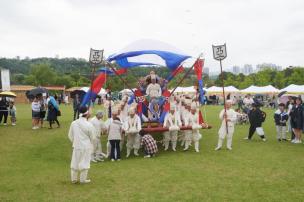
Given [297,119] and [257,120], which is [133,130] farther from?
[297,119]

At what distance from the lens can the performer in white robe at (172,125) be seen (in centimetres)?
1271

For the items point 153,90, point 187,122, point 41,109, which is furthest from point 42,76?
point 187,122

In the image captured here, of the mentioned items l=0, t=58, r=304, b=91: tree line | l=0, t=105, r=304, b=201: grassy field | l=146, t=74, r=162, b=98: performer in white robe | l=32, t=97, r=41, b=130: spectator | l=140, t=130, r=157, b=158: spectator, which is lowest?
l=0, t=105, r=304, b=201: grassy field

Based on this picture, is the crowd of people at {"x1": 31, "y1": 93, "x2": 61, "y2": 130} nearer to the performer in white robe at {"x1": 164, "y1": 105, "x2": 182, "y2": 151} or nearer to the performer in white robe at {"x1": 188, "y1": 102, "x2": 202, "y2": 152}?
the performer in white robe at {"x1": 164, "y1": 105, "x2": 182, "y2": 151}

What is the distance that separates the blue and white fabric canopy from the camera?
1427 cm

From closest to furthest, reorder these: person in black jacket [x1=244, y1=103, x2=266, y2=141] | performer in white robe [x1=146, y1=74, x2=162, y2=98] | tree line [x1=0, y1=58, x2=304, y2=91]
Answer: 1. performer in white robe [x1=146, y1=74, x2=162, y2=98]
2. person in black jacket [x1=244, y1=103, x2=266, y2=141]
3. tree line [x1=0, y1=58, x2=304, y2=91]

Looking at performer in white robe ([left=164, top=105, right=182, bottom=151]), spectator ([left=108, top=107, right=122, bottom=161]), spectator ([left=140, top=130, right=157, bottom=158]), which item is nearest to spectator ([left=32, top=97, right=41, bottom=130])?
performer in white robe ([left=164, top=105, right=182, bottom=151])

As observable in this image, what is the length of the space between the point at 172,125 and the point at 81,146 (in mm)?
5144

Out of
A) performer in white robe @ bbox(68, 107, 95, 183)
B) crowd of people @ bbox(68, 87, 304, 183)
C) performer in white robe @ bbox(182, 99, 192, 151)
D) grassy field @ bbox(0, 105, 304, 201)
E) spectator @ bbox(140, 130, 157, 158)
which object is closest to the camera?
grassy field @ bbox(0, 105, 304, 201)

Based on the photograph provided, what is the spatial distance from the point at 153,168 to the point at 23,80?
3281 inches

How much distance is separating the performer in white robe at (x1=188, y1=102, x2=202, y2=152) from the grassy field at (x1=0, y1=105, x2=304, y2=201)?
0.44 meters

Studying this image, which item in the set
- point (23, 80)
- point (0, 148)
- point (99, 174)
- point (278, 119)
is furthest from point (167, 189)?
point (23, 80)

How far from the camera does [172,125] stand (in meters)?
12.8

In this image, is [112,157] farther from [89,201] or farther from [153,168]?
[89,201]
